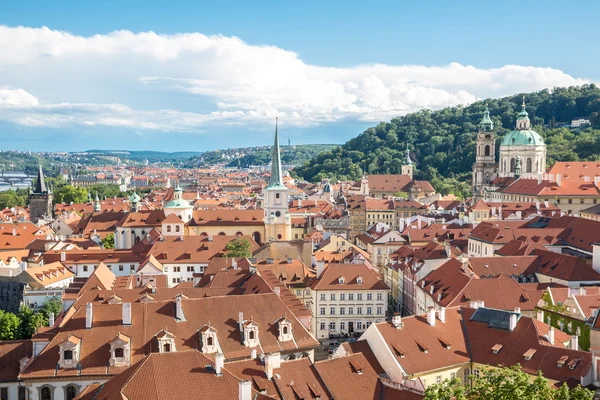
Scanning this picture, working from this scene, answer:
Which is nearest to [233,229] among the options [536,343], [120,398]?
[536,343]

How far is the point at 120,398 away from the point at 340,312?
34.9 meters

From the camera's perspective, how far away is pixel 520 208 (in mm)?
104938

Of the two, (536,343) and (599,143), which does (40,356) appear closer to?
(536,343)

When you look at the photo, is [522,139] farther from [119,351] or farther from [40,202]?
[119,351]

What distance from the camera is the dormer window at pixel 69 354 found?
119 ft

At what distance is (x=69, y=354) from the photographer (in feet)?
120

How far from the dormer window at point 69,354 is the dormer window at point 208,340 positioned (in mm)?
6426

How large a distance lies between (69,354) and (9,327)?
22.8 meters

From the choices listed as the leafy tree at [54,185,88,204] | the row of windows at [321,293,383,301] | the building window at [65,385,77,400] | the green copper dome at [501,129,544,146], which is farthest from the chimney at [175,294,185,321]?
the leafy tree at [54,185,88,204]

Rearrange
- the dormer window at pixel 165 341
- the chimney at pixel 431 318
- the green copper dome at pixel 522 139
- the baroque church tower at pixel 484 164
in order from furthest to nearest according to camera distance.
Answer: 1. the baroque church tower at pixel 484 164
2. the green copper dome at pixel 522 139
3. the chimney at pixel 431 318
4. the dormer window at pixel 165 341

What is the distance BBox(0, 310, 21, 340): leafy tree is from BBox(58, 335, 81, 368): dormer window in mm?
21990

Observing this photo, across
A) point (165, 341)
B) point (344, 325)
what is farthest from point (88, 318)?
point (344, 325)

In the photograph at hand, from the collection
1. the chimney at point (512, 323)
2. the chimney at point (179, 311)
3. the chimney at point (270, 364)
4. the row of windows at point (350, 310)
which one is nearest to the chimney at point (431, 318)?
the chimney at point (512, 323)

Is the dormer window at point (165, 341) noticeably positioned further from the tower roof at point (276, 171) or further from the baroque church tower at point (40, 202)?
the baroque church tower at point (40, 202)
